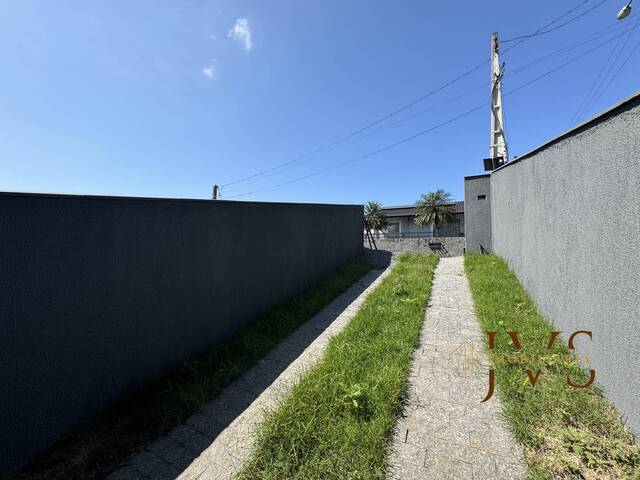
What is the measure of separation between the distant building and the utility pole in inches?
583

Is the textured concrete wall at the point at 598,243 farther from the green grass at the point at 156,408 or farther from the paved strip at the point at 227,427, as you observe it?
the green grass at the point at 156,408

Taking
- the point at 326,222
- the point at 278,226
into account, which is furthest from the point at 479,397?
the point at 326,222

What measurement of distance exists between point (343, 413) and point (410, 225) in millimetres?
28314

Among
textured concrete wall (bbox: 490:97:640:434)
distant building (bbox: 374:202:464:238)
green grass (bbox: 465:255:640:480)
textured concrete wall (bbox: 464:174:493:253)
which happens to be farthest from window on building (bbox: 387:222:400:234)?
green grass (bbox: 465:255:640:480)

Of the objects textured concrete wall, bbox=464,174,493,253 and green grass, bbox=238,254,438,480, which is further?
textured concrete wall, bbox=464,174,493,253

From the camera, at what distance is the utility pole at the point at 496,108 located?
8.73m

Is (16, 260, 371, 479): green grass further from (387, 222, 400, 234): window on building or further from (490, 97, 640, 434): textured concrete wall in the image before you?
(387, 222, 400, 234): window on building

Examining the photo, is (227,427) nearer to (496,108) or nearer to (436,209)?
(496,108)

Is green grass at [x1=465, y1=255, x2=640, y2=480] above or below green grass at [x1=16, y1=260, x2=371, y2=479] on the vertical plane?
above

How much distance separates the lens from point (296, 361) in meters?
2.98

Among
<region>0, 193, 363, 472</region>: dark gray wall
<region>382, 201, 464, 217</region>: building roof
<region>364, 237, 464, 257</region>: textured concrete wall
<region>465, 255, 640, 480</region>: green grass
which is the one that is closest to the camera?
<region>465, 255, 640, 480</region>: green grass

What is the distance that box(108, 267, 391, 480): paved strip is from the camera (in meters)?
1.73

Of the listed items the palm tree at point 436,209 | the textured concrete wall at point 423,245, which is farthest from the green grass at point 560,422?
the palm tree at point 436,209

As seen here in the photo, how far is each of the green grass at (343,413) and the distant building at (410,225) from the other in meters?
22.3
